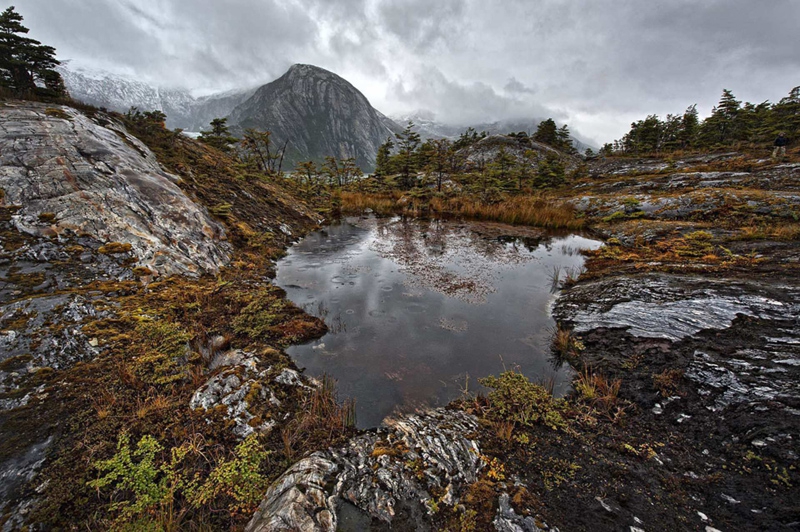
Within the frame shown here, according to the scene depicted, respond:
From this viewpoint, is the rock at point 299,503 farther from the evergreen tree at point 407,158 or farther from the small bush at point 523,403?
the evergreen tree at point 407,158

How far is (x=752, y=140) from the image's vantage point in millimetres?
29844

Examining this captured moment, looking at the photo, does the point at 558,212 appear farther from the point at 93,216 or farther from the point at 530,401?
the point at 93,216

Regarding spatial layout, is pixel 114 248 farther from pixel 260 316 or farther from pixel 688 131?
pixel 688 131

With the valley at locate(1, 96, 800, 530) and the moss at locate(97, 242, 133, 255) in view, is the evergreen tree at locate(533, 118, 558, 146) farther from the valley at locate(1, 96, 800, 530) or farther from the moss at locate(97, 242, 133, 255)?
the moss at locate(97, 242, 133, 255)

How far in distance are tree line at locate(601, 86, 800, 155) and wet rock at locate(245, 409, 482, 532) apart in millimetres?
43258

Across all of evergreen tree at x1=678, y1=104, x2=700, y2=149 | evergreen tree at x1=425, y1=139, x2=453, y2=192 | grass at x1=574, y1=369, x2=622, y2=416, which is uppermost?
evergreen tree at x1=678, y1=104, x2=700, y2=149

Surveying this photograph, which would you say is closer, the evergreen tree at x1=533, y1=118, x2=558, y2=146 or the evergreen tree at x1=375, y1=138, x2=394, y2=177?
the evergreen tree at x1=375, y1=138, x2=394, y2=177

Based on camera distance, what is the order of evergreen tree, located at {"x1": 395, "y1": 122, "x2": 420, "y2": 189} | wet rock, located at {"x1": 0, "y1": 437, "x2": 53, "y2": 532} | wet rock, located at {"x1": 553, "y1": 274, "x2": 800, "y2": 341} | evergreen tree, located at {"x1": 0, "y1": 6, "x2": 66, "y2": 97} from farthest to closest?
evergreen tree, located at {"x1": 395, "y1": 122, "x2": 420, "y2": 189} → evergreen tree, located at {"x1": 0, "y1": 6, "x2": 66, "y2": 97} → wet rock, located at {"x1": 553, "y1": 274, "x2": 800, "y2": 341} → wet rock, located at {"x1": 0, "y1": 437, "x2": 53, "y2": 532}

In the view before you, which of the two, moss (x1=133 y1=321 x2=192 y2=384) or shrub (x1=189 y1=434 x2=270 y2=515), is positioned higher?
moss (x1=133 y1=321 x2=192 y2=384)

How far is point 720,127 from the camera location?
3541cm

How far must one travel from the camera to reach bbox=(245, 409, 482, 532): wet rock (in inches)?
109

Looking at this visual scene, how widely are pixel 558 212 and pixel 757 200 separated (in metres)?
8.10

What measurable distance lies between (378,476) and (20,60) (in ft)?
54.6

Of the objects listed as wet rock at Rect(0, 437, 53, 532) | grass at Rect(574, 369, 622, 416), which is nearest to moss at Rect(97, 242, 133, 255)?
wet rock at Rect(0, 437, 53, 532)
